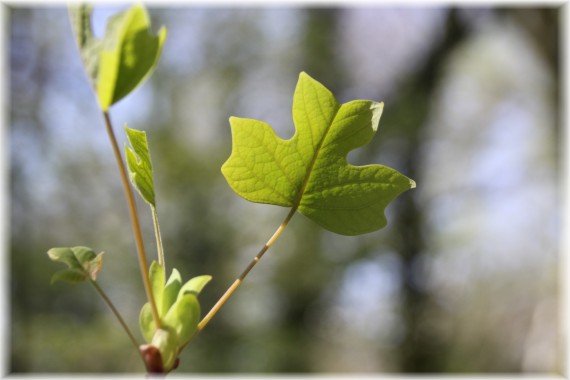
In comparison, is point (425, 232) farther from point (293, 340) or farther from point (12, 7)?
point (12, 7)

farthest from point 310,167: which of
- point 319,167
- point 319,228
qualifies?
point 319,228

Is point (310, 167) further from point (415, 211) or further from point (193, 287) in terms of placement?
point (415, 211)

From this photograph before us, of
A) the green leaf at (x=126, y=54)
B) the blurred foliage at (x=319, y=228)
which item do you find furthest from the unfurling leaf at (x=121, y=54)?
the blurred foliage at (x=319, y=228)

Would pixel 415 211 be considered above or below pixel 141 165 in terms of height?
below

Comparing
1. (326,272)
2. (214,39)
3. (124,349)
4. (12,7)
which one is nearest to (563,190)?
(326,272)

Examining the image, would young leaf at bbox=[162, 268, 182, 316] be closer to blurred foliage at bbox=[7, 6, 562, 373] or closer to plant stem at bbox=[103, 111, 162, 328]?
plant stem at bbox=[103, 111, 162, 328]
